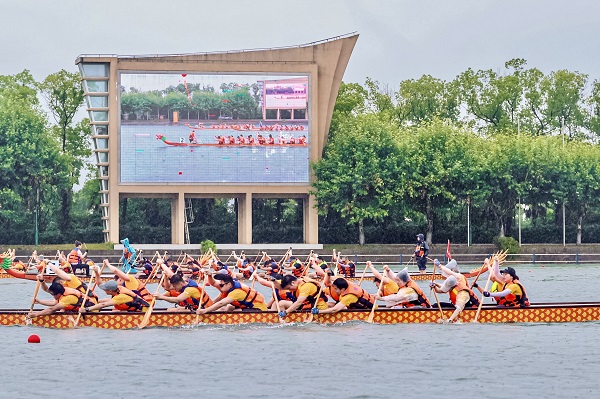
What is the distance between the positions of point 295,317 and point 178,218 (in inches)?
2001

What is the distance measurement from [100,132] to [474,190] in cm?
2525

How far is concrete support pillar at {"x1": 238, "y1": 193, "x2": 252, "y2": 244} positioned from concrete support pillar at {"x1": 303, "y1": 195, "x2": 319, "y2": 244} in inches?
161

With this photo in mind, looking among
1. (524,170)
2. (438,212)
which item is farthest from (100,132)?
(524,170)

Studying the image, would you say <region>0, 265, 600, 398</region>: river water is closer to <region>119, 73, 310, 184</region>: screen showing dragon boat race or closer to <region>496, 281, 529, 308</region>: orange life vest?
<region>496, 281, 529, 308</region>: orange life vest

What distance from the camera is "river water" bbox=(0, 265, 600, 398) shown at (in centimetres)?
2692

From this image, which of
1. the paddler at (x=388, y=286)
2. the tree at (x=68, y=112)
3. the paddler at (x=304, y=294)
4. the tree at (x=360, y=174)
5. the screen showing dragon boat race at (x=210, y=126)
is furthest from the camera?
the tree at (x=68, y=112)

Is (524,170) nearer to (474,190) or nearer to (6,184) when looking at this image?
(474,190)

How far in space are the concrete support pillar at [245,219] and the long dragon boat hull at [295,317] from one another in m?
49.5

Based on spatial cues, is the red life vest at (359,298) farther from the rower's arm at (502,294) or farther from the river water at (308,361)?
the rower's arm at (502,294)

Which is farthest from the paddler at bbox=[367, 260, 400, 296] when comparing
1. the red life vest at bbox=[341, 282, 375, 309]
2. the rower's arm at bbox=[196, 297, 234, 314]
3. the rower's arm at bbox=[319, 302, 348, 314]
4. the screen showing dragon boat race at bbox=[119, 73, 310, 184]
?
the screen showing dragon boat race at bbox=[119, 73, 310, 184]

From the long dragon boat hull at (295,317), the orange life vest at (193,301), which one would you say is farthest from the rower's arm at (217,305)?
the orange life vest at (193,301)

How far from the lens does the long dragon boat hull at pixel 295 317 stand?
3519 centimetres

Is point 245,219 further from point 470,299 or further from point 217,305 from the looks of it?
point 470,299

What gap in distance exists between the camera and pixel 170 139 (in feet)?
273
